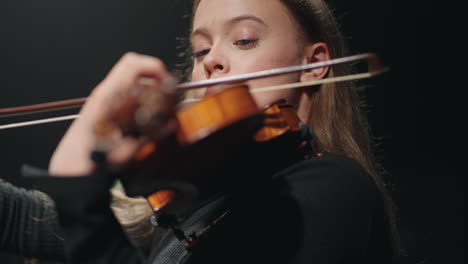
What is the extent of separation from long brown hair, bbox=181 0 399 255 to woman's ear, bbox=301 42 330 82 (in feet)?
0.07

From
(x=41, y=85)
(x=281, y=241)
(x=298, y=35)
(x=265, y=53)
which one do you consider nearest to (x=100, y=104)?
A: (x=281, y=241)

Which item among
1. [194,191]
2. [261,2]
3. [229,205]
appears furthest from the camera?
[261,2]

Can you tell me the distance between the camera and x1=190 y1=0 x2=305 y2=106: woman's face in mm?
717

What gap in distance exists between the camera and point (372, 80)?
48.3 inches

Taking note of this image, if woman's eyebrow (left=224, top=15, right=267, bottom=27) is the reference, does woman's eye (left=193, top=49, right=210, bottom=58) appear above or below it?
below

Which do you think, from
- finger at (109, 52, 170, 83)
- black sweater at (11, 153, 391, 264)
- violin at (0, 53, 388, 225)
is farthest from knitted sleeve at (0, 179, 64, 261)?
finger at (109, 52, 170, 83)

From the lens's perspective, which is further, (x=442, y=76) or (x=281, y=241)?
(x=442, y=76)

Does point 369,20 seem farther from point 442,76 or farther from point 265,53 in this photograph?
point 265,53

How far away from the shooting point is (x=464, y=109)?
3.68 feet

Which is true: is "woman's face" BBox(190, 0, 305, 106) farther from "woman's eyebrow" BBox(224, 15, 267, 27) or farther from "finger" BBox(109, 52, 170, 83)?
"finger" BBox(109, 52, 170, 83)

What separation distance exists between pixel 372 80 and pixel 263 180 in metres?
0.77

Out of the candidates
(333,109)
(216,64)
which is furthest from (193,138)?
(333,109)

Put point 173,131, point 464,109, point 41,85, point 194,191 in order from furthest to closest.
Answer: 1. point 41,85
2. point 464,109
3. point 194,191
4. point 173,131

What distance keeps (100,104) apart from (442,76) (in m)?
1.05
